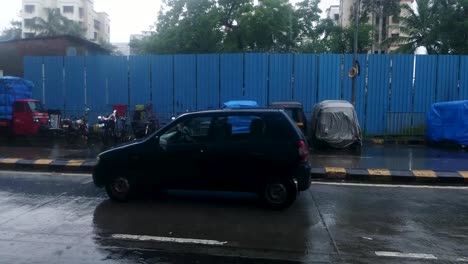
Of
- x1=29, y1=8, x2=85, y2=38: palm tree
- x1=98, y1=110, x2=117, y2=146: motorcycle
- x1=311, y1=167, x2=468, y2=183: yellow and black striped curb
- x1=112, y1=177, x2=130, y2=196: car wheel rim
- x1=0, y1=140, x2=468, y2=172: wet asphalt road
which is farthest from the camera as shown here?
x1=29, y1=8, x2=85, y2=38: palm tree

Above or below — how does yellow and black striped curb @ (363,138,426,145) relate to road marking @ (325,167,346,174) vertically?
above

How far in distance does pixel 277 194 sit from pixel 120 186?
2.62 m

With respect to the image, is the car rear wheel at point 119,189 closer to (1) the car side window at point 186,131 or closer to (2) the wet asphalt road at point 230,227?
(2) the wet asphalt road at point 230,227

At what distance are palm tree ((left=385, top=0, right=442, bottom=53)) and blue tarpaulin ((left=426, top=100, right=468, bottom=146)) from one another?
10.7m

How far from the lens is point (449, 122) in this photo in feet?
48.2

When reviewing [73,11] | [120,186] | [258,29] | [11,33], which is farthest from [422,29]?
[73,11]

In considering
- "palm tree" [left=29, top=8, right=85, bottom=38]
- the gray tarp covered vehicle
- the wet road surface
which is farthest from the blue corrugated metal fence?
"palm tree" [left=29, top=8, right=85, bottom=38]

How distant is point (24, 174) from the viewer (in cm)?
1027

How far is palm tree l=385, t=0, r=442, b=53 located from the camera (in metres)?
24.8

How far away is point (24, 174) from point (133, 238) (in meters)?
5.69

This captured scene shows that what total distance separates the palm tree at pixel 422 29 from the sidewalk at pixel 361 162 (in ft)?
40.6

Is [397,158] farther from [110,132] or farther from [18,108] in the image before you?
[18,108]

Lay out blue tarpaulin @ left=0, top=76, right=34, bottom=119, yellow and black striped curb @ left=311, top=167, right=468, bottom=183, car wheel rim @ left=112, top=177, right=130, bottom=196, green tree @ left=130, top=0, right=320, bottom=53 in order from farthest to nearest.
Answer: green tree @ left=130, top=0, right=320, bottom=53 → blue tarpaulin @ left=0, top=76, right=34, bottom=119 → yellow and black striped curb @ left=311, top=167, right=468, bottom=183 → car wheel rim @ left=112, top=177, right=130, bottom=196

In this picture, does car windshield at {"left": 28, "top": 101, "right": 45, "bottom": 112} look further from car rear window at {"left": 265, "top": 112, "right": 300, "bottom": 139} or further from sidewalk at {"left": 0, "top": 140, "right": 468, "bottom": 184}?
car rear window at {"left": 265, "top": 112, "right": 300, "bottom": 139}
